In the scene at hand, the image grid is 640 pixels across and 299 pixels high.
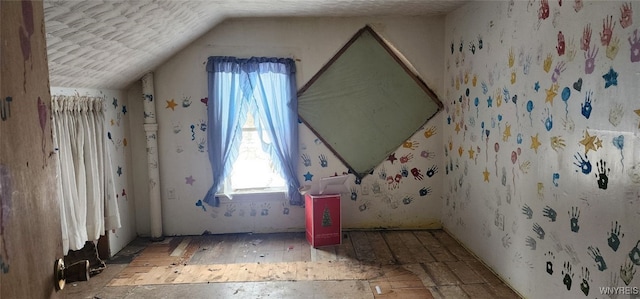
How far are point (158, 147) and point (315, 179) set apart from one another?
64.3 inches

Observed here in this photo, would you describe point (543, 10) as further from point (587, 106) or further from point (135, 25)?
point (135, 25)

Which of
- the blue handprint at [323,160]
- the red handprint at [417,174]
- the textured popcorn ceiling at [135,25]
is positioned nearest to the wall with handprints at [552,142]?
the red handprint at [417,174]

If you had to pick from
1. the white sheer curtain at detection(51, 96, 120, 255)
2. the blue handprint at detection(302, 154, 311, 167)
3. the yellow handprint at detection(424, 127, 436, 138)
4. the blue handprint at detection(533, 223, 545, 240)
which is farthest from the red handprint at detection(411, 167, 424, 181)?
the white sheer curtain at detection(51, 96, 120, 255)

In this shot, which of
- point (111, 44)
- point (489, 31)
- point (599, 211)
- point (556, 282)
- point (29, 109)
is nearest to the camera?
point (29, 109)

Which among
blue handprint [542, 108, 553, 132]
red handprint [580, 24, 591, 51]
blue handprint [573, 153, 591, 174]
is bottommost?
blue handprint [573, 153, 591, 174]

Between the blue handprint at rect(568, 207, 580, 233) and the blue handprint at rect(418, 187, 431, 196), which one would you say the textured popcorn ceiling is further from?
the blue handprint at rect(568, 207, 580, 233)

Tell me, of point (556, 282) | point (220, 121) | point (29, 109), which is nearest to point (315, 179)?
point (220, 121)

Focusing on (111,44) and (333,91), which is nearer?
(111,44)

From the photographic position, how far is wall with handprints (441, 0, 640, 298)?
76.7 inches

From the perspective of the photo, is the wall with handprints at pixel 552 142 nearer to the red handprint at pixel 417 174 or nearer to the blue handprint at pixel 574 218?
the blue handprint at pixel 574 218

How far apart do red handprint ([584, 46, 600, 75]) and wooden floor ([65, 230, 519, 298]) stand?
62.1 inches

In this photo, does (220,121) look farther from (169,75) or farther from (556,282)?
(556,282)

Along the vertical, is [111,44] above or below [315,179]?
above

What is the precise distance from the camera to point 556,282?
247 centimetres
